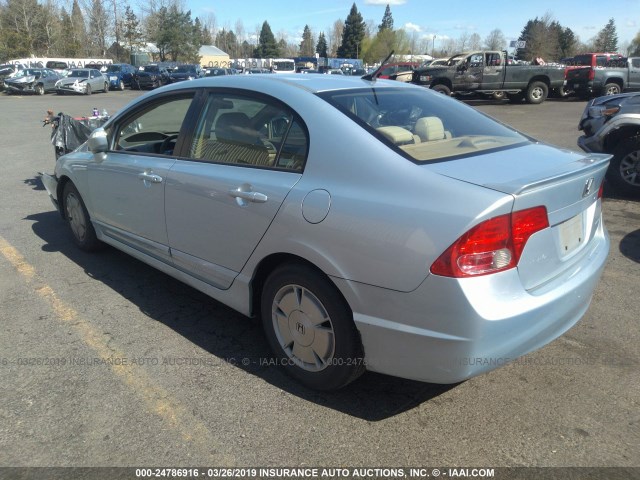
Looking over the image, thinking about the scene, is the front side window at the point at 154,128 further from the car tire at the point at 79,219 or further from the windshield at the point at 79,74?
the windshield at the point at 79,74

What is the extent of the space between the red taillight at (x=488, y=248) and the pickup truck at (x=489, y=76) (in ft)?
63.4

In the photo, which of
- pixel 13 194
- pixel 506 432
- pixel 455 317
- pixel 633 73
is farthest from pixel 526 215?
pixel 633 73

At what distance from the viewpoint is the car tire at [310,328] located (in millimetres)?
2578

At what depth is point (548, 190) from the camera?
2.33 m

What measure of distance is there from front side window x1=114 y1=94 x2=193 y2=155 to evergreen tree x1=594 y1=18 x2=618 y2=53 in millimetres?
96771

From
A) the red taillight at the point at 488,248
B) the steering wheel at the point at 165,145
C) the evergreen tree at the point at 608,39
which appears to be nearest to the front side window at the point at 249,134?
the steering wheel at the point at 165,145

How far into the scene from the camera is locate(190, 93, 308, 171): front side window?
288 centimetres

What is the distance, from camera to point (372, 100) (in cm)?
307

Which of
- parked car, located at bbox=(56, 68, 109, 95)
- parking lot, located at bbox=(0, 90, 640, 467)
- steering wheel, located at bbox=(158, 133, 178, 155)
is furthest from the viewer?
parked car, located at bbox=(56, 68, 109, 95)

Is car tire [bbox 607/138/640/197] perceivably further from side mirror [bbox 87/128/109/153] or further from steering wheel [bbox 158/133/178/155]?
side mirror [bbox 87/128/109/153]

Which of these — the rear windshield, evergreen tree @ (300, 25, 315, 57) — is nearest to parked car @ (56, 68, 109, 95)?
the rear windshield

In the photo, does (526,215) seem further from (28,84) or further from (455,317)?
(28,84)

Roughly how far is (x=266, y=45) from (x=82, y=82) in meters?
85.0

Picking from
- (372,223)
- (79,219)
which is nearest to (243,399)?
(372,223)
